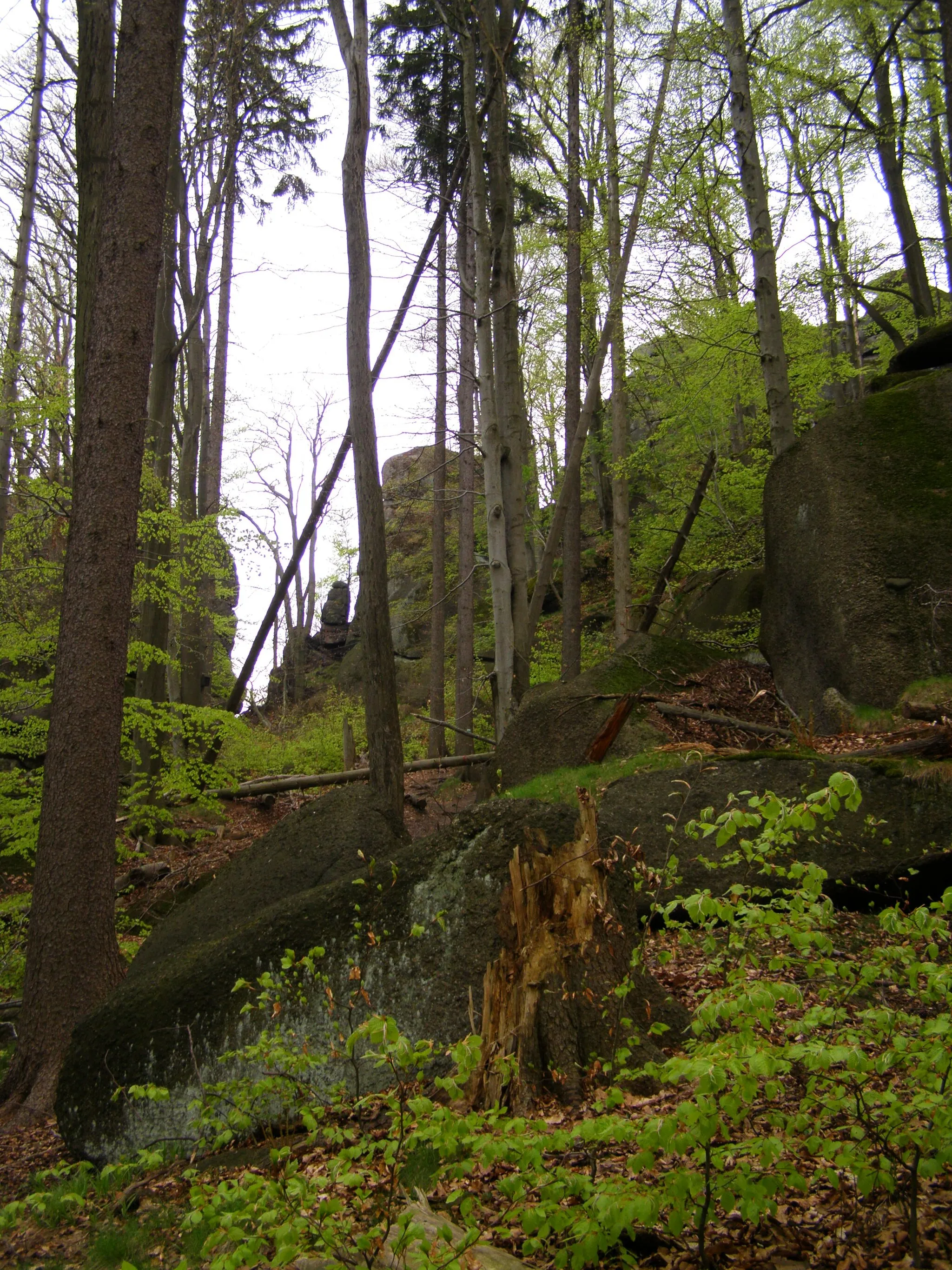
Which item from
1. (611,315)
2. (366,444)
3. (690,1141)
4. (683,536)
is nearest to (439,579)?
(683,536)

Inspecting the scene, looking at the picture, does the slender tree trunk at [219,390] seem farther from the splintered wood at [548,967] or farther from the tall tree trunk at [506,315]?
the splintered wood at [548,967]

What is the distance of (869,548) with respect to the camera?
816cm

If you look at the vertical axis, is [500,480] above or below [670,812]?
above

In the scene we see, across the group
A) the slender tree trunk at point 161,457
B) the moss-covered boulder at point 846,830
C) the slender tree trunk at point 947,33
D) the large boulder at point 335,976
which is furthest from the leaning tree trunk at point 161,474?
the slender tree trunk at point 947,33

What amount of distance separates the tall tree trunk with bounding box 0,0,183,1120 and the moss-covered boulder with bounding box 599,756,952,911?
3.56 m

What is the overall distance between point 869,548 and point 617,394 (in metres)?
9.30

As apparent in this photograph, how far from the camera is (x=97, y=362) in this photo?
20.4ft

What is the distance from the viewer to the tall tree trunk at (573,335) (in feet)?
49.1

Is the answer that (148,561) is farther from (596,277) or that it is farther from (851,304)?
(851,304)

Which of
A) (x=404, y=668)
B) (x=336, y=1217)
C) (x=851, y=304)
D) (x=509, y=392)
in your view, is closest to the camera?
(x=336, y=1217)

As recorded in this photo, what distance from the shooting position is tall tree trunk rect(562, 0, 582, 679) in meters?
15.0

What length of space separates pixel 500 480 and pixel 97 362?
6272mm

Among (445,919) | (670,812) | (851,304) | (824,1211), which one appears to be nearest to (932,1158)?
(824,1211)

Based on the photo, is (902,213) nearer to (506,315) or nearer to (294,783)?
(506,315)
